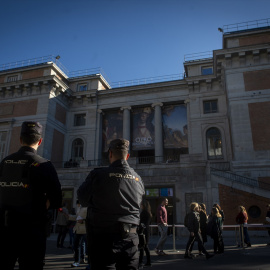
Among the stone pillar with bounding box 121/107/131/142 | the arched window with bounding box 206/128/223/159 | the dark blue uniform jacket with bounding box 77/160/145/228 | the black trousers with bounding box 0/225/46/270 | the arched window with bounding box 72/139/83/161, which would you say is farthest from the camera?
the arched window with bounding box 72/139/83/161

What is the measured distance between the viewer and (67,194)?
20656mm

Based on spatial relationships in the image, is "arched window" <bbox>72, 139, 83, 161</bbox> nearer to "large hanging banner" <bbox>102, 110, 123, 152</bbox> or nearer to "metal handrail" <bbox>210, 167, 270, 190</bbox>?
"large hanging banner" <bbox>102, 110, 123, 152</bbox>

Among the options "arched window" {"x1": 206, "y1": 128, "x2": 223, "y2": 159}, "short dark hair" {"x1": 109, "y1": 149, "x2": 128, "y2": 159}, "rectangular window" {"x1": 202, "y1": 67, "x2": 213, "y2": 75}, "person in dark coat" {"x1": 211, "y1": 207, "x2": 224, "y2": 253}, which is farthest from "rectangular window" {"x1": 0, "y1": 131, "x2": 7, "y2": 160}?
"short dark hair" {"x1": 109, "y1": 149, "x2": 128, "y2": 159}

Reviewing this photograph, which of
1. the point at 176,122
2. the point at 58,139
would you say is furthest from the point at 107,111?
the point at 176,122

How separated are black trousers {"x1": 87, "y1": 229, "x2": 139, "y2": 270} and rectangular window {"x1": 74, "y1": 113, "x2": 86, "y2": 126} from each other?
88.6 ft

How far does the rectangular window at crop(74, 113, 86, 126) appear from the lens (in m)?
29.1

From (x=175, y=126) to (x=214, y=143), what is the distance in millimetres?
4220

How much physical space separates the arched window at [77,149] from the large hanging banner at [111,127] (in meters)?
2.62

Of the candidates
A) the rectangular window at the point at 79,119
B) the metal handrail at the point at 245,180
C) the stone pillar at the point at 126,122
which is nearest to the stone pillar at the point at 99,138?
the rectangular window at the point at 79,119

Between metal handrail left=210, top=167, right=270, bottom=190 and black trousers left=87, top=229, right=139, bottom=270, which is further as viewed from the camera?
metal handrail left=210, top=167, right=270, bottom=190

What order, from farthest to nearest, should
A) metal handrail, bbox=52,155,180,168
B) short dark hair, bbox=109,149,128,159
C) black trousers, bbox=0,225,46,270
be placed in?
metal handrail, bbox=52,155,180,168 → short dark hair, bbox=109,149,128,159 → black trousers, bbox=0,225,46,270

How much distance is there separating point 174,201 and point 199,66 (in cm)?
1651

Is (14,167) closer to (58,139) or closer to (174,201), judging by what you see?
(174,201)

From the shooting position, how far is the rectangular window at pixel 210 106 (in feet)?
83.1
